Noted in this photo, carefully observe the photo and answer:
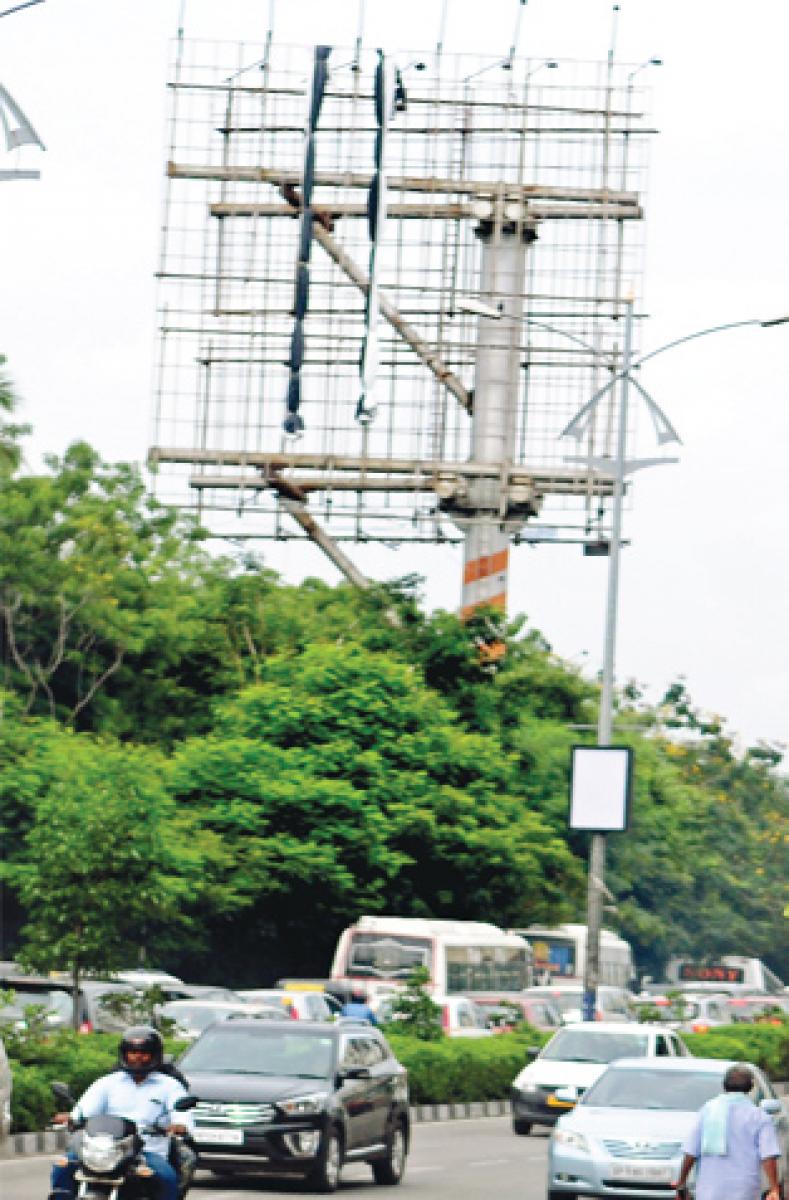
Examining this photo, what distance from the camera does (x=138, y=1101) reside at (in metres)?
13.4

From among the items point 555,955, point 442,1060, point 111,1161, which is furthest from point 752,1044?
point 111,1161

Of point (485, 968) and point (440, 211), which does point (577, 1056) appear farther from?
point (440, 211)

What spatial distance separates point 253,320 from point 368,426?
4.27 m

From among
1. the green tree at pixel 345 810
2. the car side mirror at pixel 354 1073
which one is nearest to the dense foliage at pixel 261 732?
the green tree at pixel 345 810

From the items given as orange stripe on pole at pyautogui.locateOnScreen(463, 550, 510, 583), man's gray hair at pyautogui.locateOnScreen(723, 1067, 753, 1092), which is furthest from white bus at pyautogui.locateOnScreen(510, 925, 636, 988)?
man's gray hair at pyautogui.locateOnScreen(723, 1067, 753, 1092)

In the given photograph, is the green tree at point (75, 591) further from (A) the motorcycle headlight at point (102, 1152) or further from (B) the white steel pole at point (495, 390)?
(A) the motorcycle headlight at point (102, 1152)

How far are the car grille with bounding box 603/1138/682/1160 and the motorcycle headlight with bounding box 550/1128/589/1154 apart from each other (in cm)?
17

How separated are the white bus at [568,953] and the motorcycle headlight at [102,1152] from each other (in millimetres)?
55990

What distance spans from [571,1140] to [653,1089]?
1058 mm

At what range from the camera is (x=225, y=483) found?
63.5m

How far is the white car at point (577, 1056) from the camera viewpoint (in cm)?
2956

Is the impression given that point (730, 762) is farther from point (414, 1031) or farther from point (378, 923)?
point (414, 1031)

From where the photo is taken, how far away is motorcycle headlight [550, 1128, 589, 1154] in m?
21.0

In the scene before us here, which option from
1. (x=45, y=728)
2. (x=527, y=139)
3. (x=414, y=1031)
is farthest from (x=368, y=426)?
(x=414, y=1031)
